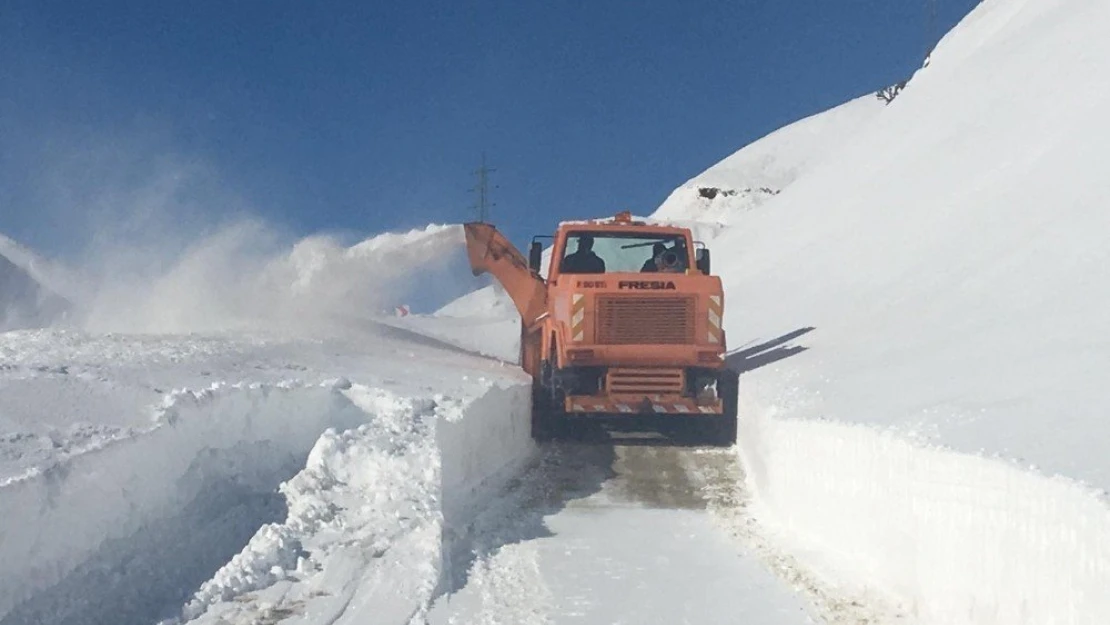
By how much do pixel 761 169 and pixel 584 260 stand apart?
269 ft

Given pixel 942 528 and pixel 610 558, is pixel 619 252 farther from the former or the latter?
pixel 942 528

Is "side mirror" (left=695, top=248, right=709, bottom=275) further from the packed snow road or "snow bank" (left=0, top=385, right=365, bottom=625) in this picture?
"snow bank" (left=0, top=385, right=365, bottom=625)

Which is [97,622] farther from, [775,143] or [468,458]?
[775,143]

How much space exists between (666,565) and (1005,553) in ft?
8.93

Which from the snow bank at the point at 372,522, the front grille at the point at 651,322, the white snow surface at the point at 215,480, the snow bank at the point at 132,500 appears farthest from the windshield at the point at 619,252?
the snow bank at the point at 132,500

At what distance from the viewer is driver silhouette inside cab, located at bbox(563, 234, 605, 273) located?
564 inches

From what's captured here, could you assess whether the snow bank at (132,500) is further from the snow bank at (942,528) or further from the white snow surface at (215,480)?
the snow bank at (942,528)

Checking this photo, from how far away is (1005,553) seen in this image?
5.07 meters

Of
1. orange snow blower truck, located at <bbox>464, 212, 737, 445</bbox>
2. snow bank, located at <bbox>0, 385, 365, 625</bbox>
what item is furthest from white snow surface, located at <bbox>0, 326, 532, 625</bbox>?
orange snow blower truck, located at <bbox>464, 212, 737, 445</bbox>

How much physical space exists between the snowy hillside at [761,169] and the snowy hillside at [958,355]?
130 feet

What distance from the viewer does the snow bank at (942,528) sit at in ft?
14.8

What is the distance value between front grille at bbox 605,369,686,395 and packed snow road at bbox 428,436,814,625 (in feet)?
5.86

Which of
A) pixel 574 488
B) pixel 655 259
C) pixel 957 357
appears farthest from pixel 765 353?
pixel 574 488

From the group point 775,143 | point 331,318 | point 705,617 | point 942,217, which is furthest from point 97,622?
point 775,143
